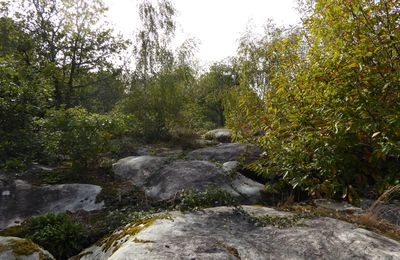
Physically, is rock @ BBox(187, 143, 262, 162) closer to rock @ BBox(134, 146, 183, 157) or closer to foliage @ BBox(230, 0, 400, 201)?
rock @ BBox(134, 146, 183, 157)

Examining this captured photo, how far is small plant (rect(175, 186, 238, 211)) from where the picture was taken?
4.71 m

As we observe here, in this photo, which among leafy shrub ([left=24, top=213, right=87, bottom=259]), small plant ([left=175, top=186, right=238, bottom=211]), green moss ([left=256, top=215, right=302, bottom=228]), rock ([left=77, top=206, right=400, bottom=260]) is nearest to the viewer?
rock ([left=77, top=206, right=400, bottom=260])

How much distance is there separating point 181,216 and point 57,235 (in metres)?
1.92

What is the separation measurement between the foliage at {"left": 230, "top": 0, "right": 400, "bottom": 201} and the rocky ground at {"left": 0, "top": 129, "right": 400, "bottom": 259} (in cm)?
62

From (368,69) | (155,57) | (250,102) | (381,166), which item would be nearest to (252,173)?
(250,102)

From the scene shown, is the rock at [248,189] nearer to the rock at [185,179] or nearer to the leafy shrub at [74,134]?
the rock at [185,179]

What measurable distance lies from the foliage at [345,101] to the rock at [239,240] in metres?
1.07

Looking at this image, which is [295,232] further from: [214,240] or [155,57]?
[155,57]

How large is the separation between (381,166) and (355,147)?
0.45m

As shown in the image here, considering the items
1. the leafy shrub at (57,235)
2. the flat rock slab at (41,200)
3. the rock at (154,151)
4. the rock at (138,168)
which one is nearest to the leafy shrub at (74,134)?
the rock at (138,168)

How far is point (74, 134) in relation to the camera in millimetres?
7457

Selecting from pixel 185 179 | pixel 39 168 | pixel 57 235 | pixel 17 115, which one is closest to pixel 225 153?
pixel 185 179

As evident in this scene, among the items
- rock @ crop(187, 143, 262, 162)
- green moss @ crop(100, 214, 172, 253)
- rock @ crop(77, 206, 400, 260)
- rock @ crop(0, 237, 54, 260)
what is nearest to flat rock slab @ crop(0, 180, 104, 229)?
rock @ crop(0, 237, 54, 260)

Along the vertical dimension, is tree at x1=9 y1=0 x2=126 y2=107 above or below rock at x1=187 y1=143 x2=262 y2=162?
above
